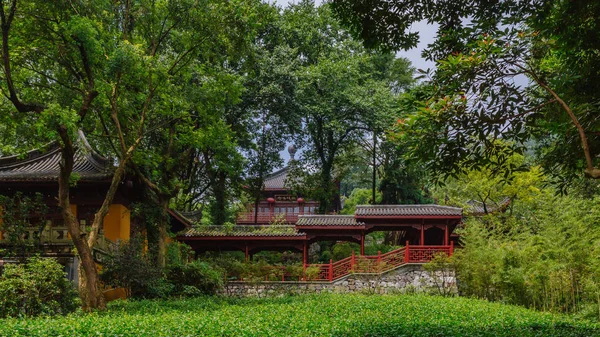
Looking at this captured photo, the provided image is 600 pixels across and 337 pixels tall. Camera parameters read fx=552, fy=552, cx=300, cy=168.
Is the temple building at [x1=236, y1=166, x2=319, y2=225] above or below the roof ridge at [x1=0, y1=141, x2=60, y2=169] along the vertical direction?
below

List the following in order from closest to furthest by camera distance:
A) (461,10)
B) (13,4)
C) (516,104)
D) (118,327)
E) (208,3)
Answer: (516,104), (461,10), (118,327), (13,4), (208,3)

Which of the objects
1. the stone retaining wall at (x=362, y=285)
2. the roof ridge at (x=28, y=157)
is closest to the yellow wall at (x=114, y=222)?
the roof ridge at (x=28, y=157)

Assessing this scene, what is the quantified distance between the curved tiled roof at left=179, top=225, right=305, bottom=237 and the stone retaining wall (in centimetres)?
290

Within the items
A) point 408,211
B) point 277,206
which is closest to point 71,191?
point 408,211

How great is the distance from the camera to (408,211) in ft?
66.3

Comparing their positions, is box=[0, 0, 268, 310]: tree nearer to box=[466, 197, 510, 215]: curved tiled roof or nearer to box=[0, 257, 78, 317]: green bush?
box=[0, 257, 78, 317]: green bush

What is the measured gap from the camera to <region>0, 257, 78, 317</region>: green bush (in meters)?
9.12

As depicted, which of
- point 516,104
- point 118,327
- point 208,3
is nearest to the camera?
point 516,104

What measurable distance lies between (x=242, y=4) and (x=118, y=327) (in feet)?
26.3

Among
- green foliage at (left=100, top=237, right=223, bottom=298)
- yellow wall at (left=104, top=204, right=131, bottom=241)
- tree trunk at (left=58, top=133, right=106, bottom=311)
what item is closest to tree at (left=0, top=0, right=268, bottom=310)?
tree trunk at (left=58, top=133, right=106, bottom=311)

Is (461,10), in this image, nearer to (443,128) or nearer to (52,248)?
(443,128)

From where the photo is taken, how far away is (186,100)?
13703 millimetres

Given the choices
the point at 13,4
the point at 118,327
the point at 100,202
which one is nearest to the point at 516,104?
the point at 118,327

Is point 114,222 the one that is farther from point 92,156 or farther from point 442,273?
point 442,273
